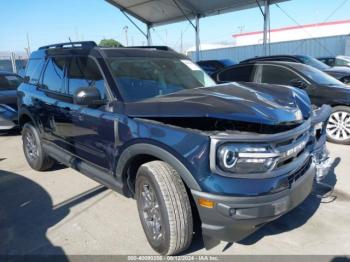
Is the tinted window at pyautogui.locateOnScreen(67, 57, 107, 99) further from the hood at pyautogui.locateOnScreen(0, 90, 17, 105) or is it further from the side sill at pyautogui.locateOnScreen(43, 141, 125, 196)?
the hood at pyautogui.locateOnScreen(0, 90, 17, 105)

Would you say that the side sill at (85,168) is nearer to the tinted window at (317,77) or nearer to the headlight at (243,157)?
the headlight at (243,157)

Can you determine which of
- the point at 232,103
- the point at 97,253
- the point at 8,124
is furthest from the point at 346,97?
the point at 8,124

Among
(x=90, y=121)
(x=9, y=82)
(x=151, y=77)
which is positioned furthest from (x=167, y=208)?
(x=9, y=82)

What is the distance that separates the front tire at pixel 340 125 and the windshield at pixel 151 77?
3.34 m

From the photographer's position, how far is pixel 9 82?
947 cm

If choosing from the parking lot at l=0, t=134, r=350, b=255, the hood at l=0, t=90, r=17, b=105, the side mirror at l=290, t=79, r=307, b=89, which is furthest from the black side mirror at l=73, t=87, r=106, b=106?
the hood at l=0, t=90, r=17, b=105

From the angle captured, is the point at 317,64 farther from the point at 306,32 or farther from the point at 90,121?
the point at 306,32

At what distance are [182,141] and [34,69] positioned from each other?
11.6 ft

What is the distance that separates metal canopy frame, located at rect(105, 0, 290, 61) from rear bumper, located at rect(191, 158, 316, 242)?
50.3 feet

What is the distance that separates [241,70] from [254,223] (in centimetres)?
542

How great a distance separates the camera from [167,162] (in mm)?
2760

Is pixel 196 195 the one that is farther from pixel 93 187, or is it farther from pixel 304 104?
pixel 93 187

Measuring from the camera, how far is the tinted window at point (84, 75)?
11.6 ft

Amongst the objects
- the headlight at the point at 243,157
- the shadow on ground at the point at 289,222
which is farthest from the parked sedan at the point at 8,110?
the headlight at the point at 243,157
